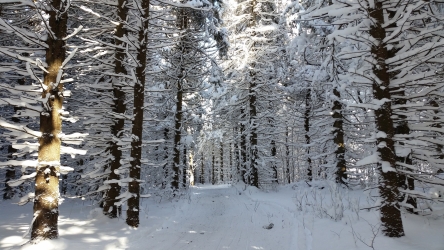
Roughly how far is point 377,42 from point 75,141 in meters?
6.22

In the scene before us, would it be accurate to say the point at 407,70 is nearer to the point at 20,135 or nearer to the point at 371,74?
the point at 371,74

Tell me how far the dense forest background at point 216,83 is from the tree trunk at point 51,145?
20 mm

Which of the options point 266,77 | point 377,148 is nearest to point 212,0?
point 266,77

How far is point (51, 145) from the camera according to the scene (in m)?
5.11

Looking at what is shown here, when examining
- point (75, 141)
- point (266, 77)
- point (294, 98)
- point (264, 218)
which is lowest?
point (264, 218)

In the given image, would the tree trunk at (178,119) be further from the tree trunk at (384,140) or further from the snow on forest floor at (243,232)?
the tree trunk at (384,140)

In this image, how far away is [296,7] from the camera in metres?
13.8

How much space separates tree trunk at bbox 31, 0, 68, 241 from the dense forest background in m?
0.02

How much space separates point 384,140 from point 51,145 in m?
6.25

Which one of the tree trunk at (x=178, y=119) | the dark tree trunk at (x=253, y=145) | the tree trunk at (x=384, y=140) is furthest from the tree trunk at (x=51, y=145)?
the dark tree trunk at (x=253, y=145)

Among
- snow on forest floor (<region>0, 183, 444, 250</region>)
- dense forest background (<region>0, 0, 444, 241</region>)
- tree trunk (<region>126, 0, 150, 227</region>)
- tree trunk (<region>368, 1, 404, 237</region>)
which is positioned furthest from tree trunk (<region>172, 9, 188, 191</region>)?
tree trunk (<region>368, 1, 404, 237</region>)

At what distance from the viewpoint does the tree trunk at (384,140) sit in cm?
427

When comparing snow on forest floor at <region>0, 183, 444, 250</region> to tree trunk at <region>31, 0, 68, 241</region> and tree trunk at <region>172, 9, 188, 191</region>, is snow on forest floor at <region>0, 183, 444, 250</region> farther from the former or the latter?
tree trunk at <region>172, 9, 188, 191</region>

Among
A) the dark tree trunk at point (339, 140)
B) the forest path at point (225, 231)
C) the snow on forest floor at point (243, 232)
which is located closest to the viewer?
the snow on forest floor at point (243, 232)
